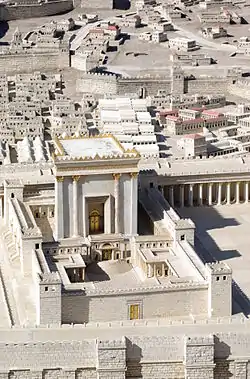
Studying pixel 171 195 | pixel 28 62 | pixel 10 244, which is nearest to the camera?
pixel 10 244

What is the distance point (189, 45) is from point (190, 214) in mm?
44790

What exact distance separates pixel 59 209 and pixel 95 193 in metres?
1.71

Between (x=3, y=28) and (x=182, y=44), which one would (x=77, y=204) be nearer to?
(x=182, y=44)

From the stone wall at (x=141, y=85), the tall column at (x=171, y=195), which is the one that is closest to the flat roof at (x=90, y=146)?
the tall column at (x=171, y=195)

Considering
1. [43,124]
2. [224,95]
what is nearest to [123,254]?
[43,124]

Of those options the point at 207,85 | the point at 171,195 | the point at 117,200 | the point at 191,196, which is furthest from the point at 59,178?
the point at 207,85

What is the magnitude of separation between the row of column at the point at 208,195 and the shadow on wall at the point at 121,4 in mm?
68562

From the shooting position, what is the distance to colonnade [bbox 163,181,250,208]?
59562mm

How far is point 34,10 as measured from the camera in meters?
122

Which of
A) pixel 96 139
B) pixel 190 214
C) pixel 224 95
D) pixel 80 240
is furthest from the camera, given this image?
pixel 224 95

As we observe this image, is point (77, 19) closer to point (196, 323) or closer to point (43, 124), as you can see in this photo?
point (43, 124)

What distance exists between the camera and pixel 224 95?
284 feet

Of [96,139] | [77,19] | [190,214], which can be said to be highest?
[96,139]

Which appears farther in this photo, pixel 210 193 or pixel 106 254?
pixel 210 193
